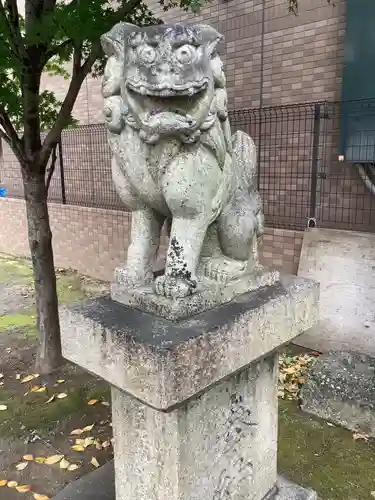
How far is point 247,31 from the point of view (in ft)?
20.7

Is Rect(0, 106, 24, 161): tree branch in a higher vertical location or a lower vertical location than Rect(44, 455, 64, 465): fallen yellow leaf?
higher

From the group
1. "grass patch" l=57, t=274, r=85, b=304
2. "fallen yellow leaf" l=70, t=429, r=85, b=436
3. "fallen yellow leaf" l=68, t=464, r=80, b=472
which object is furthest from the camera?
"grass patch" l=57, t=274, r=85, b=304

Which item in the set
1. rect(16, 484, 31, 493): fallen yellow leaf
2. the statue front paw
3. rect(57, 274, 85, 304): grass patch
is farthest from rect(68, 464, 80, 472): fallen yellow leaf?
rect(57, 274, 85, 304): grass patch

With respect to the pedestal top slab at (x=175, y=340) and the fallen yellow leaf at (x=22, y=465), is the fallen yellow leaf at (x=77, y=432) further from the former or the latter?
the pedestal top slab at (x=175, y=340)

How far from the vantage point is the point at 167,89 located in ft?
4.97

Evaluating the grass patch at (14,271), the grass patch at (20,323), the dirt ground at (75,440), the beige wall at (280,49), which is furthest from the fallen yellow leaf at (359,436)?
the grass patch at (14,271)

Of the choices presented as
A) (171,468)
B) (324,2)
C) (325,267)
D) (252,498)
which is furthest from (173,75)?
(324,2)

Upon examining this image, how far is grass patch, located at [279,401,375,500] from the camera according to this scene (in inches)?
111

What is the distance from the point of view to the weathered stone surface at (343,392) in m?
3.31

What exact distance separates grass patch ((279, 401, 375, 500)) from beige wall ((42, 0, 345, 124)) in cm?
397

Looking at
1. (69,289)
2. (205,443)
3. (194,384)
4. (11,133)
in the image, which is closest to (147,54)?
(194,384)

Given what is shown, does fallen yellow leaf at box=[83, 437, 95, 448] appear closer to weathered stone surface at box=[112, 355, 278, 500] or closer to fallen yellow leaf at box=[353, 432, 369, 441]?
weathered stone surface at box=[112, 355, 278, 500]

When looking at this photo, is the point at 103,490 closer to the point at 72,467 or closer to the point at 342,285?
the point at 72,467

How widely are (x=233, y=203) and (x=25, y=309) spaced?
16.7 ft
